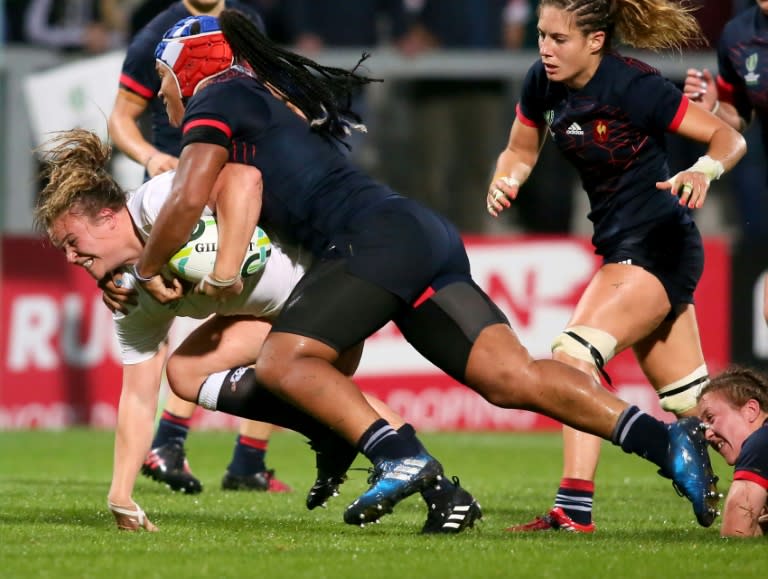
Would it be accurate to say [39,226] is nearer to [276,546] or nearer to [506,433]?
[276,546]

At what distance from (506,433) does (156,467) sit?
5766 mm

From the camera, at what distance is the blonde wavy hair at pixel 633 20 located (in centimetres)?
612

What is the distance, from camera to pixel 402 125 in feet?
51.4

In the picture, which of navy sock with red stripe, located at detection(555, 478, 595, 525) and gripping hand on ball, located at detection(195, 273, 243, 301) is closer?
gripping hand on ball, located at detection(195, 273, 243, 301)

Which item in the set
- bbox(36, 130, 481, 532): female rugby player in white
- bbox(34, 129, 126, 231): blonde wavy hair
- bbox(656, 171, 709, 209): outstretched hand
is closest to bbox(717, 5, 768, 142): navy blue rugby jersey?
bbox(656, 171, 709, 209): outstretched hand

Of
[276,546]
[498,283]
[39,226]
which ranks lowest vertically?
[498,283]

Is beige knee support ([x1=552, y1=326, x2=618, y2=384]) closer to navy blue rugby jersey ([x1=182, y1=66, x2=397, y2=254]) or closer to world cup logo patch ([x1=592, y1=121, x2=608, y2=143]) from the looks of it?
world cup logo patch ([x1=592, y1=121, x2=608, y2=143])

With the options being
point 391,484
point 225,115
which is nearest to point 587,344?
point 391,484

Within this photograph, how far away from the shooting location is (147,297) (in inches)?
227

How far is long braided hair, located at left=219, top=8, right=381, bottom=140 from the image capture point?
580 centimetres

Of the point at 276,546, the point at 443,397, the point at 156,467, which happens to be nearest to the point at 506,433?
the point at 443,397

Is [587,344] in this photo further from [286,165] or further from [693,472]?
[286,165]

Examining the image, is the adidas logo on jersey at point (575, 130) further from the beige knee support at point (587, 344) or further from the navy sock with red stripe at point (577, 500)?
the navy sock with red stripe at point (577, 500)

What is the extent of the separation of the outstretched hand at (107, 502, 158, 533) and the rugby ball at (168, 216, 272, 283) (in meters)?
0.93
